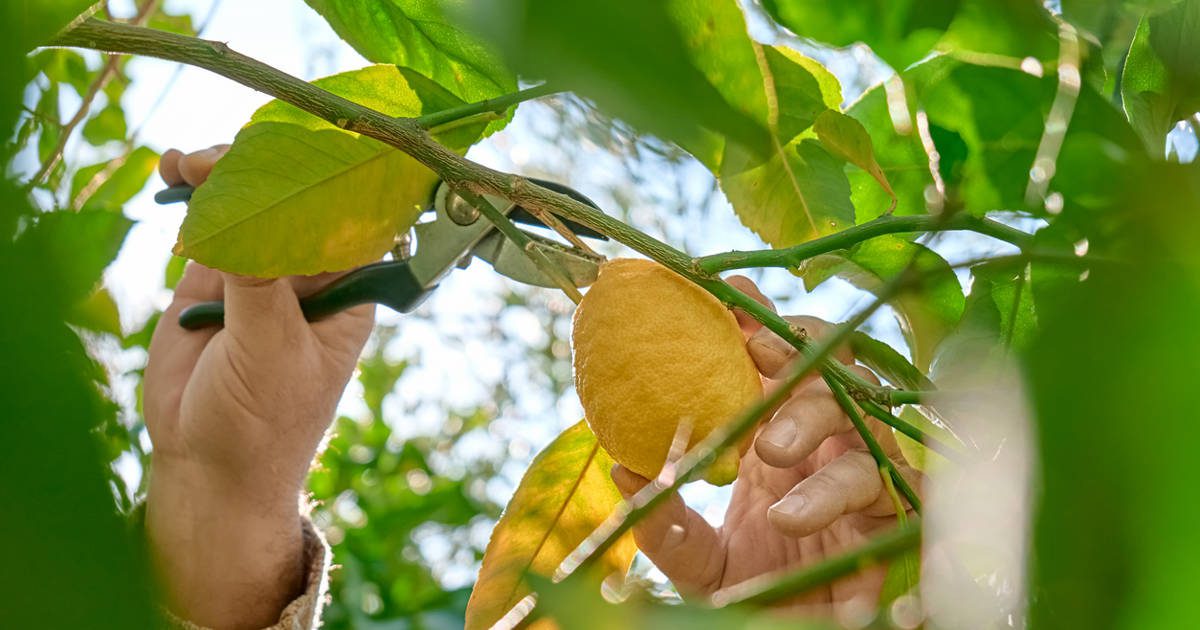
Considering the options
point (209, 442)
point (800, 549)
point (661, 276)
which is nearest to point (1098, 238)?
point (661, 276)

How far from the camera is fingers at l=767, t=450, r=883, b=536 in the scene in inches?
21.5

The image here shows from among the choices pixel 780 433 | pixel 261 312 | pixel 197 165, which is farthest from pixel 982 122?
pixel 261 312

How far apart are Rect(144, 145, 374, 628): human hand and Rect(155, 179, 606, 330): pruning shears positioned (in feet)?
0.92

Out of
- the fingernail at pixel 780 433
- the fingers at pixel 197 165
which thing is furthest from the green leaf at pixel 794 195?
the fingers at pixel 197 165

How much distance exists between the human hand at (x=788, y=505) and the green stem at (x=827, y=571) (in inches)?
11.4

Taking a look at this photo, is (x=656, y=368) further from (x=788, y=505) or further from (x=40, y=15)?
(x=40, y=15)

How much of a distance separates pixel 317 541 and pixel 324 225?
2.57ft

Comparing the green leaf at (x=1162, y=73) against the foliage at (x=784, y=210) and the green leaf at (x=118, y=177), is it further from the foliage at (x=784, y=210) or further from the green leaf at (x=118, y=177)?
the green leaf at (x=118, y=177)

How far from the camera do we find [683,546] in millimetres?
684

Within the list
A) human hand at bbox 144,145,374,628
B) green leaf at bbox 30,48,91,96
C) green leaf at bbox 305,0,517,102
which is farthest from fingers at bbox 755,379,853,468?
green leaf at bbox 30,48,91,96

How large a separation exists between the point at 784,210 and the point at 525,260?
0.19 metres

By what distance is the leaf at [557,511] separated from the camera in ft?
1.79

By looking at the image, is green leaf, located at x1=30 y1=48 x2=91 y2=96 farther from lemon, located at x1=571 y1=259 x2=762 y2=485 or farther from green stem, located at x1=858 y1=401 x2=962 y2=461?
green stem, located at x1=858 y1=401 x2=962 y2=461

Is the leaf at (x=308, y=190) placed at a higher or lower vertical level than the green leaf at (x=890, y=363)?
higher
